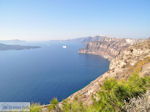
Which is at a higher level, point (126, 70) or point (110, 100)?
point (110, 100)

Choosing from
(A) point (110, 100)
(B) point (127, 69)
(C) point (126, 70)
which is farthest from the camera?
(B) point (127, 69)

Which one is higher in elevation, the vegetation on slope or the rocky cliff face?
the vegetation on slope

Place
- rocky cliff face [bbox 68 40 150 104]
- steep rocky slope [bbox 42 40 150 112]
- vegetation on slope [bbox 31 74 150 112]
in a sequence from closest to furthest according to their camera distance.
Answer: vegetation on slope [bbox 31 74 150 112] < steep rocky slope [bbox 42 40 150 112] < rocky cliff face [bbox 68 40 150 104]

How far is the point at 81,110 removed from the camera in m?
10.6

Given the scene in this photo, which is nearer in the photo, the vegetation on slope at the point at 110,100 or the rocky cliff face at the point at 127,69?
the vegetation on slope at the point at 110,100

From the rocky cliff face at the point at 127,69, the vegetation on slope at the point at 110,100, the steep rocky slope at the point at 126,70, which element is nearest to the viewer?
the vegetation on slope at the point at 110,100

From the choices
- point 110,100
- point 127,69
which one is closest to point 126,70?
point 127,69

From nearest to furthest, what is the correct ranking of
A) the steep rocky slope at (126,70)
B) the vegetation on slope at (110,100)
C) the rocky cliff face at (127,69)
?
the vegetation on slope at (110,100) → the steep rocky slope at (126,70) → the rocky cliff face at (127,69)

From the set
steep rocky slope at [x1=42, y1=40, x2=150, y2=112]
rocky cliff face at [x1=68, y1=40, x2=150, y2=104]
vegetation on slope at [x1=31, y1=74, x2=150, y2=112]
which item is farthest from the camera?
rocky cliff face at [x1=68, y1=40, x2=150, y2=104]

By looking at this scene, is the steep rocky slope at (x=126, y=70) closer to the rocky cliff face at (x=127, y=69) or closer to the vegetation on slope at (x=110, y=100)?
the rocky cliff face at (x=127, y=69)

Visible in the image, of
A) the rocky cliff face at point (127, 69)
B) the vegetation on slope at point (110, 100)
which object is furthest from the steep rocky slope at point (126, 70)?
the vegetation on slope at point (110, 100)

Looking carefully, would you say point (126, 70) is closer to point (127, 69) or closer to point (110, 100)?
point (127, 69)

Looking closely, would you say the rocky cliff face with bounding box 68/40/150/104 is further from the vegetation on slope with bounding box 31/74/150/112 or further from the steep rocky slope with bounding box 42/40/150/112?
the vegetation on slope with bounding box 31/74/150/112

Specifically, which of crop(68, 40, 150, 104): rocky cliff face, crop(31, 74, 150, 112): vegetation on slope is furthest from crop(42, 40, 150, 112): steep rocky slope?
crop(31, 74, 150, 112): vegetation on slope
